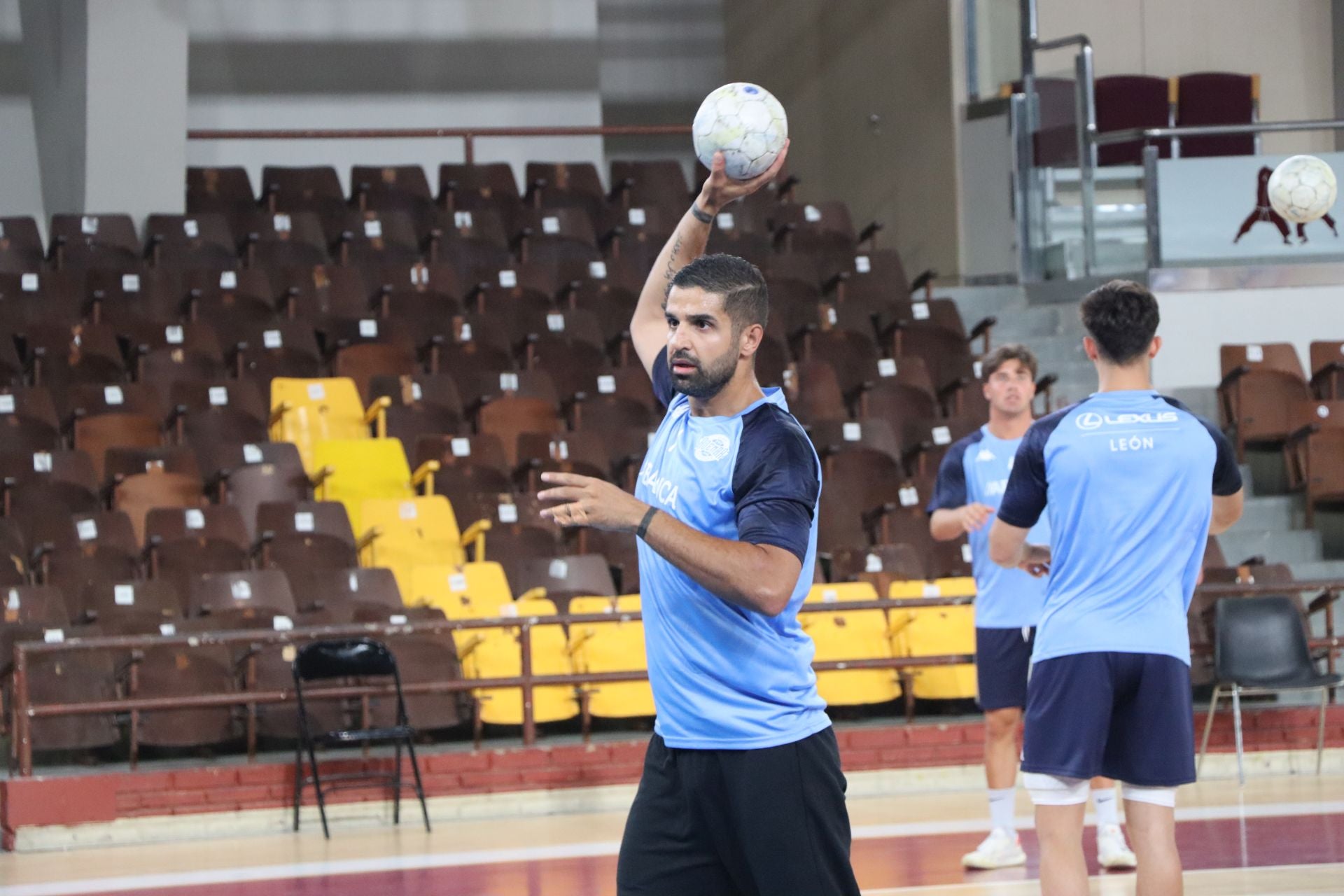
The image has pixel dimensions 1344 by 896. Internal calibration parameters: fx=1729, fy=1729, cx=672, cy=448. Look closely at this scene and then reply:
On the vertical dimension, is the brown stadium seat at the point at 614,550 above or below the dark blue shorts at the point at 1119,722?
above

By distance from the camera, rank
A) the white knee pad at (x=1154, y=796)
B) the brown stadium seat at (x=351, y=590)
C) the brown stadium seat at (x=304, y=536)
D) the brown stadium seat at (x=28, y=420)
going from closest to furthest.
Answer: the white knee pad at (x=1154, y=796)
the brown stadium seat at (x=351, y=590)
the brown stadium seat at (x=304, y=536)
the brown stadium seat at (x=28, y=420)

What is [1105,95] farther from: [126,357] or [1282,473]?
[126,357]

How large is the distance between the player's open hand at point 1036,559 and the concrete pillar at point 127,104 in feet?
37.1

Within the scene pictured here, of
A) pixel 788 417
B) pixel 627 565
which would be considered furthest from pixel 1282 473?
pixel 788 417

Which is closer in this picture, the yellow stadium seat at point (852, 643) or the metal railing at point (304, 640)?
the metal railing at point (304, 640)

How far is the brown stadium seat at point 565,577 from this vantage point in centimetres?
978

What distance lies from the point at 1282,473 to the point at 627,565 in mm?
4976

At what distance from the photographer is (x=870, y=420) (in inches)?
457

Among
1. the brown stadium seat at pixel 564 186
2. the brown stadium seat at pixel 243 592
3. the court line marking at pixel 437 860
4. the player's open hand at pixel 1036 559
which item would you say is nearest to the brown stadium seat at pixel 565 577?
the brown stadium seat at pixel 243 592

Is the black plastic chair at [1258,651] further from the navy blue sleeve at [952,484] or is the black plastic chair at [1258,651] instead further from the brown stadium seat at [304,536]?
the brown stadium seat at [304,536]

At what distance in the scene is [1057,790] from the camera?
4.11 metres

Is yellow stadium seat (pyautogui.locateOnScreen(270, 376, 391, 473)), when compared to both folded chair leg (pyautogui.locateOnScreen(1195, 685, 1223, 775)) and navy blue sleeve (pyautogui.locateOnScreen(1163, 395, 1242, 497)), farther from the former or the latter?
navy blue sleeve (pyautogui.locateOnScreen(1163, 395, 1242, 497))

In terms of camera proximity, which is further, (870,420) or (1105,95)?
(1105,95)

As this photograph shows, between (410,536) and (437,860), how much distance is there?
10.6 ft
